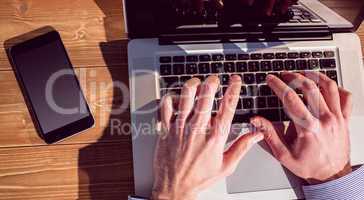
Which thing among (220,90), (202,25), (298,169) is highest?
(202,25)

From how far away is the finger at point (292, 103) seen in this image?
0.85 m

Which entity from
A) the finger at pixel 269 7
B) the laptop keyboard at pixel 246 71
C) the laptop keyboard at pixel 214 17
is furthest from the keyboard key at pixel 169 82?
the finger at pixel 269 7

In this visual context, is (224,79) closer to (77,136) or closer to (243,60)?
(243,60)

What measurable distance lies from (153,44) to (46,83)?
0.21 m

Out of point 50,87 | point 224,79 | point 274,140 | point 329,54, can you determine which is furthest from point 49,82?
point 329,54

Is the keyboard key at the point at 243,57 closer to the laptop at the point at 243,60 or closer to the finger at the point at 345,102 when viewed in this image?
the laptop at the point at 243,60

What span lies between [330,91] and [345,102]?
0.04 metres

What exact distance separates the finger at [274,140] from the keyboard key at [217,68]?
11 cm

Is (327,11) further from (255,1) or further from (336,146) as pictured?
(336,146)

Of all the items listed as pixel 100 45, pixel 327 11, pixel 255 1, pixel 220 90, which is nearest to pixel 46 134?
pixel 100 45

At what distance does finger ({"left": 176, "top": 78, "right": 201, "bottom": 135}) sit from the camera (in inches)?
32.9

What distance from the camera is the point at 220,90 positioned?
0.87 m

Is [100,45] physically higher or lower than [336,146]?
higher

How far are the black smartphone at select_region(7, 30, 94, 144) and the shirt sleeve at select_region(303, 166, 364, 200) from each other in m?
0.42
